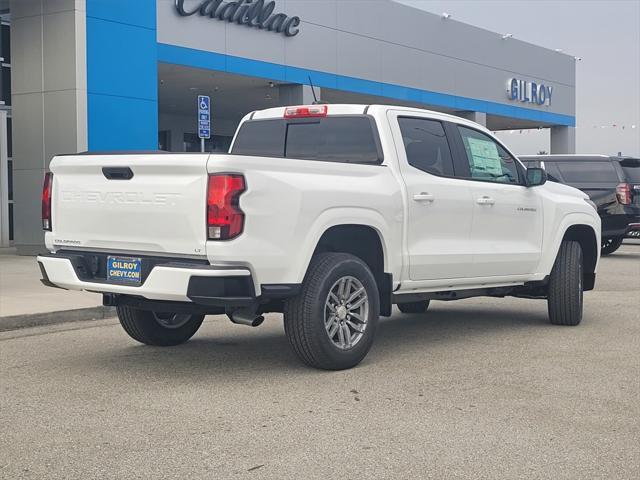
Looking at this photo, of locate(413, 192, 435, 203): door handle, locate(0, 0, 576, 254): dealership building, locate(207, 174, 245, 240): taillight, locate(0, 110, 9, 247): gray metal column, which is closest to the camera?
locate(207, 174, 245, 240): taillight

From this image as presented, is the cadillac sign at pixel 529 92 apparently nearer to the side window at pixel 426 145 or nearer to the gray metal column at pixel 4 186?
the gray metal column at pixel 4 186

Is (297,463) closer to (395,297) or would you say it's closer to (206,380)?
(206,380)

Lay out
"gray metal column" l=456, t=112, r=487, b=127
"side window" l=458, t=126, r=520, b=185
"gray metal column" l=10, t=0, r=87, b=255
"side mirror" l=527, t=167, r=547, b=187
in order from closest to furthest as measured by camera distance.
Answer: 1. "side window" l=458, t=126, r=520, b=185
2. "side mirror" l=527, t=167, r=547, b=187
3. "gray metal column" l=10, t=0, r=87, b=255
4. "gray metal column" l=456, t=112, r=487, b=127

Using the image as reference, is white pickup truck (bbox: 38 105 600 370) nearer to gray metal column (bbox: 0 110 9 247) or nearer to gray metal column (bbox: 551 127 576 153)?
gray metal column (bbox: 0 110 9 247)

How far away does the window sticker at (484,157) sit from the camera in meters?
8.19

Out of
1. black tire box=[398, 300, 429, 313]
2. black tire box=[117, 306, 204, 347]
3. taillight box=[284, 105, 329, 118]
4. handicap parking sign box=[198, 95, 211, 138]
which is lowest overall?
black tire box=[398, 300, 429, 313]

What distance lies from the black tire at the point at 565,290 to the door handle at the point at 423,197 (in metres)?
2.21

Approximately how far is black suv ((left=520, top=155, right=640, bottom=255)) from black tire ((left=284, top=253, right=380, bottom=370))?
1224cm

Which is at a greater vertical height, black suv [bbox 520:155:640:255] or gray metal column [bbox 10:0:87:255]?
gray metal column [bbox 10:0:87:255]

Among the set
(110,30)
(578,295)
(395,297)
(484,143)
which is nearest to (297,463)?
(395,297)

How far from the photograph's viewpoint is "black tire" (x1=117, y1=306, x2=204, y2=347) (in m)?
7.47

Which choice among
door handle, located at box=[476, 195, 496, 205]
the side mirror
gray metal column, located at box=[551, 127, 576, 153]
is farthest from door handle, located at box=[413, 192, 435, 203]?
gray metal column, located at box=[551, 127, 576, 153]

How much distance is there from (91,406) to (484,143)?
4438 millimetres

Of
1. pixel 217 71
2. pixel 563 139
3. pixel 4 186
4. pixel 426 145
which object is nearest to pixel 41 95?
pixel 4 186
